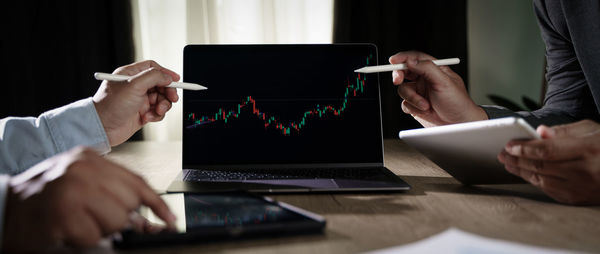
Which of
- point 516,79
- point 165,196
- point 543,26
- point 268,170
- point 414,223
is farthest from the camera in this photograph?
point 516,79

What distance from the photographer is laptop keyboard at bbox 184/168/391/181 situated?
81 cm

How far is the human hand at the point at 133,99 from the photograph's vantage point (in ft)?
2.94

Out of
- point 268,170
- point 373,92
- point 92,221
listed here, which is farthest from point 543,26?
point 92,221

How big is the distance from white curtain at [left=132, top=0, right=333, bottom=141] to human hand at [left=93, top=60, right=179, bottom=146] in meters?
1.80

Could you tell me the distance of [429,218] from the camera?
571mm

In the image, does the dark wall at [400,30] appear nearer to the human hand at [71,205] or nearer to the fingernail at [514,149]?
the fingernail at [514,149]

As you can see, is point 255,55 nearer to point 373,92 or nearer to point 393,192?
point 373,92

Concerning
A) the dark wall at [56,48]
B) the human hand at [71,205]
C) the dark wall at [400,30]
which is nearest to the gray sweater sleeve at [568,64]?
the human hand at [71,205]

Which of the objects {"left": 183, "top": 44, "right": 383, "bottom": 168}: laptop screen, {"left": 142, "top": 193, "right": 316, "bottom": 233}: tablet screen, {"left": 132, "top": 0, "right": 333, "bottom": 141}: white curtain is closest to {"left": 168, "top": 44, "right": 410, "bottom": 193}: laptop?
{"left": 183, "top": 44, "right": 383, "bottom": 168}: laptop screen

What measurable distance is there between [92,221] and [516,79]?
3.20 meters

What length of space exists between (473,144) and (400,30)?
2.44 metres

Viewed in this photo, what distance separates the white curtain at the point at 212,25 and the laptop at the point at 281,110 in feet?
6.08

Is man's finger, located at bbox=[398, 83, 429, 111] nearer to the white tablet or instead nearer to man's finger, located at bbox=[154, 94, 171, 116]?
the white tablet

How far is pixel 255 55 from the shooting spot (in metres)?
0.99
